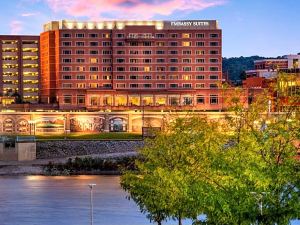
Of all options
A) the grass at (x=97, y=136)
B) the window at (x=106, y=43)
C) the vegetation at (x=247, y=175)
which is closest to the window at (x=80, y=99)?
the window at (x=106, y=43)

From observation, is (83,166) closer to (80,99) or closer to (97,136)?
(97,136)

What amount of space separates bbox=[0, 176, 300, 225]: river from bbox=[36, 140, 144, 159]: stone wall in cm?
2311

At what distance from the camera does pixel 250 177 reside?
24.2m

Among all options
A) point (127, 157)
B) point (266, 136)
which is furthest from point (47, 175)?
point (266, 136)

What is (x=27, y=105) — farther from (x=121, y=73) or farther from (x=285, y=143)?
(x=285, y=143)

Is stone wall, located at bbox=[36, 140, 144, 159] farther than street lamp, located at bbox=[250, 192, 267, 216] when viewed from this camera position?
Yes

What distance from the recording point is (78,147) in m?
109

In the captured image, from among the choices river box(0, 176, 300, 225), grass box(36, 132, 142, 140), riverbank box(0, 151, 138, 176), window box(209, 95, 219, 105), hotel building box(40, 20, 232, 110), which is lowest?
riverbank box(0, 151, 138, 176)

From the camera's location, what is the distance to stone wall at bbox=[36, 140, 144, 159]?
10625cm

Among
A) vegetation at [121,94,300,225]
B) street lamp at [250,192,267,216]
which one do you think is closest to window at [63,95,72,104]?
vegetation at [121,94,300,225]

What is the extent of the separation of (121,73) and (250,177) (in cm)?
14884

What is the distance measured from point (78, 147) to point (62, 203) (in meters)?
47.7

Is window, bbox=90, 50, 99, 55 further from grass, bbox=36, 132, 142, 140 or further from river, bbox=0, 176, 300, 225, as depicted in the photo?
river, bbox=0, 176, 300, 225

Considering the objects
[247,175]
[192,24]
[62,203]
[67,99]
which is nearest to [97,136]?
[67,99]
